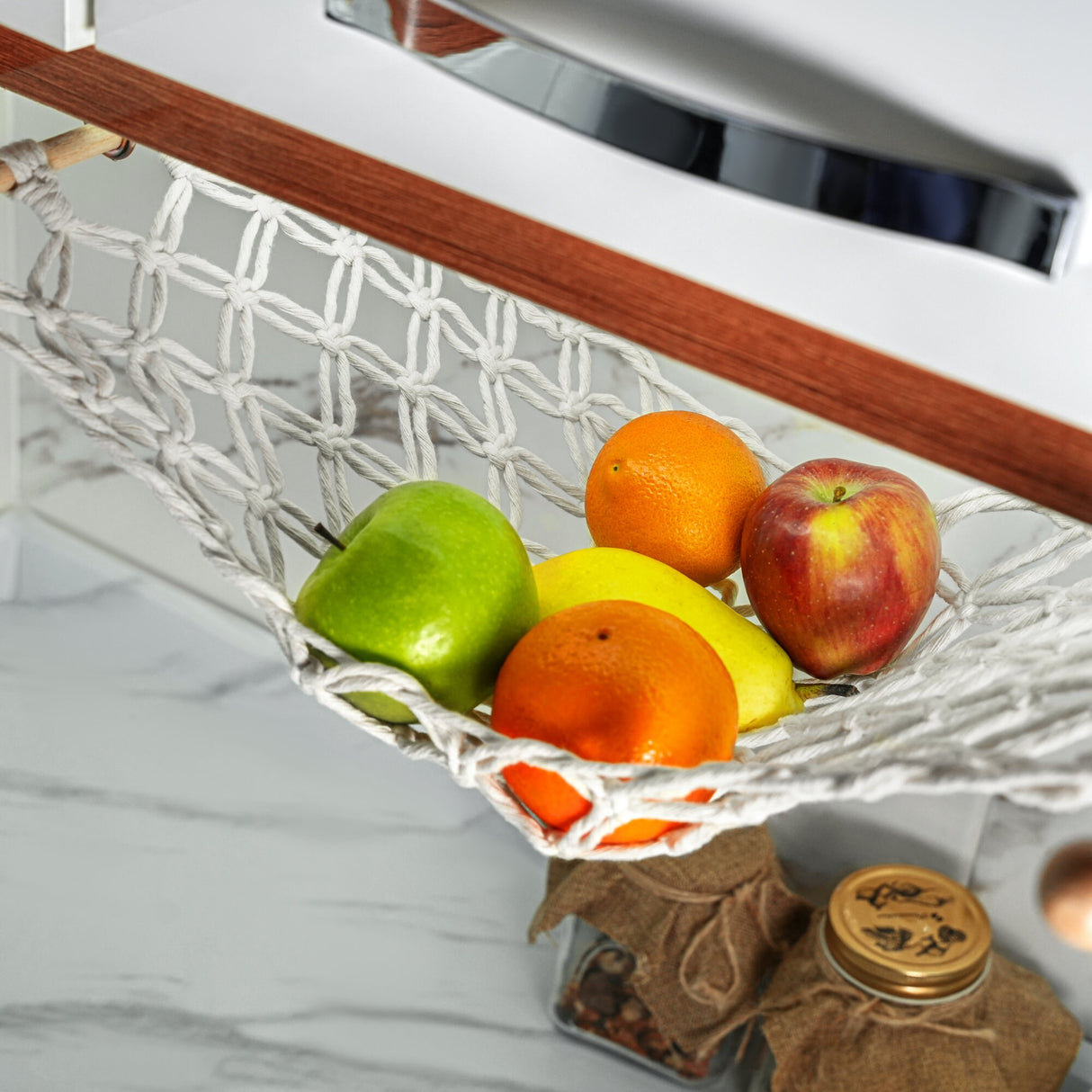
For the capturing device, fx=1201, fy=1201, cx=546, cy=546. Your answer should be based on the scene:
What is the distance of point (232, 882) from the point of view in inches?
39.5

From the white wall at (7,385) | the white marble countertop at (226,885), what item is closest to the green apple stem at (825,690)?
the white marble countertop at (226,885)

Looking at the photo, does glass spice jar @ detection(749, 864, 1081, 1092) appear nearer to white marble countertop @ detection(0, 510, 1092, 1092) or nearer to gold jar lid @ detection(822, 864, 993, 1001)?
gold jar lid @ detection(822, 864, 993, 1001)

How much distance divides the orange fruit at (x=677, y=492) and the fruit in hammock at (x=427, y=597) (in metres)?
0.09

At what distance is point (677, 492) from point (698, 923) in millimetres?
393

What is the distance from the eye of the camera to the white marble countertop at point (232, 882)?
890 millimetres

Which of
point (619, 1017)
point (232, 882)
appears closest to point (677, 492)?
point (619, 1017)

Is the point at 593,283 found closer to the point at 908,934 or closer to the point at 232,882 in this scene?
the point at 908,934

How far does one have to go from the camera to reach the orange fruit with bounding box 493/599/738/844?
0.40 m

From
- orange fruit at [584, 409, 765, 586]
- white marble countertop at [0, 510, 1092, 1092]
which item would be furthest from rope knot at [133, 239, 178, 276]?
white marble countertop at [0, 510, 1092, 1092]

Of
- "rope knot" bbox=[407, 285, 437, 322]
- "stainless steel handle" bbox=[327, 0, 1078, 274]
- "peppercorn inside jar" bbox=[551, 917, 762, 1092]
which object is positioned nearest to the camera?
"stainless steel handle" bbox=[327, 0, 1078, 274]

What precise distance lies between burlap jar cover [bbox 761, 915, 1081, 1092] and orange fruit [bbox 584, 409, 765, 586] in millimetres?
342

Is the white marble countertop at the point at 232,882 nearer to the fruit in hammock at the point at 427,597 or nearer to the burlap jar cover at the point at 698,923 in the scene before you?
the burlap jar cover at the point at 698,923

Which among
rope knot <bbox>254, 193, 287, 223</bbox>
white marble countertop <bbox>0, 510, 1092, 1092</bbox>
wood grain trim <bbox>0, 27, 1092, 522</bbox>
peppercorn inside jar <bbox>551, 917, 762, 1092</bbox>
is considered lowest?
white marble countertop <bbox>0, 510, 1092, 1092</bbox>

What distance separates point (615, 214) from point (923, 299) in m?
0.09
